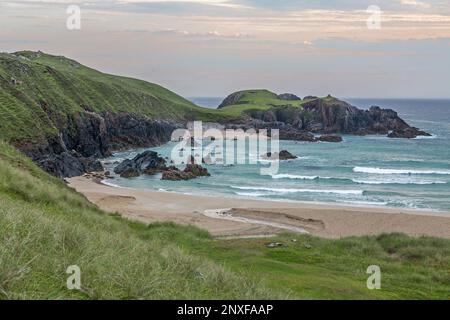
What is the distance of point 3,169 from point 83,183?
3384cm

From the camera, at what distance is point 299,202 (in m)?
45.4

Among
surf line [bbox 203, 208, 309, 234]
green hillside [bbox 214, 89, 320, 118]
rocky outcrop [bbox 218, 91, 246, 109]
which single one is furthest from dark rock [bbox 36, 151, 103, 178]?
rocky outcrop [bbox 218, 91, 246, 109]

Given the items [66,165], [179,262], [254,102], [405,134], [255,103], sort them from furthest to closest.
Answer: [254,102] → [255,103] → [405,134] → [66,165] → [179,262]

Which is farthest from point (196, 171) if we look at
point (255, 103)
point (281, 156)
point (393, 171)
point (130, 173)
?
point (255, 103)

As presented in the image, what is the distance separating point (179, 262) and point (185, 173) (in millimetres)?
50120

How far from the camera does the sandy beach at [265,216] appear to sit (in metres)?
33.6

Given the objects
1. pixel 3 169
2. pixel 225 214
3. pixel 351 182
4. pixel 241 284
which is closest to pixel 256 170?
pixel 351 182

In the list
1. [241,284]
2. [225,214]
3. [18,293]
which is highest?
[18,293]

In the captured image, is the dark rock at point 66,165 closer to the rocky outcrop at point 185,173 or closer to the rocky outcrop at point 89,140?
the rocky outcrop at point 89,140

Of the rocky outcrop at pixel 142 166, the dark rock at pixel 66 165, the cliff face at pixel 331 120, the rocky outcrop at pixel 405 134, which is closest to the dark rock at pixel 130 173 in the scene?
the rocky outcrop at pixel 142 166

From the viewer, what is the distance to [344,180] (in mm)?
58500

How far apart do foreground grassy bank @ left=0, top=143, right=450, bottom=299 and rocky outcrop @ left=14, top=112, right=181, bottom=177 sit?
29.0 metres

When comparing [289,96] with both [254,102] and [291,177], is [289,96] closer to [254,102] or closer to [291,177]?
[254,102]
